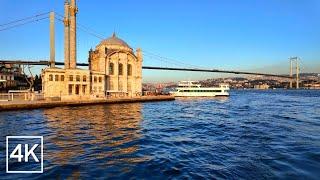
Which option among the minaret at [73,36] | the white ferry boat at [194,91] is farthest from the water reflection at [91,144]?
the white ferry boat at [194,91]

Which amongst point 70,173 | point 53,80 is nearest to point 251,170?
point 70,173

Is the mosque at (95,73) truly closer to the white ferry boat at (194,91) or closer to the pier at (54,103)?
the pier at (54,103)

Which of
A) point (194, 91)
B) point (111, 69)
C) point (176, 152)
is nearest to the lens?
point (176, 152)

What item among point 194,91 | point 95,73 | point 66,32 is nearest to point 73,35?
point 66,32

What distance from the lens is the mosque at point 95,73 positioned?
52.3 meters

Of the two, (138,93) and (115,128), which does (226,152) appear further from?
(138,93)

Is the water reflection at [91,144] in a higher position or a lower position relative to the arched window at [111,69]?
lower

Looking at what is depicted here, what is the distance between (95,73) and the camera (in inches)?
2331

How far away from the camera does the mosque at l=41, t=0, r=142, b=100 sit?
5231cm

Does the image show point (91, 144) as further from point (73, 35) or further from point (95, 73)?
point (95, 73)

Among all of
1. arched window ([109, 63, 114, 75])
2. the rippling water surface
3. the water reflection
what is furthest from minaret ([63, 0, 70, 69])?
the rippling water surface

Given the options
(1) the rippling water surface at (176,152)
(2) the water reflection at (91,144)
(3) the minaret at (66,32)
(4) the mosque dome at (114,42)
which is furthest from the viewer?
(4) the mosque dome at (114,42)

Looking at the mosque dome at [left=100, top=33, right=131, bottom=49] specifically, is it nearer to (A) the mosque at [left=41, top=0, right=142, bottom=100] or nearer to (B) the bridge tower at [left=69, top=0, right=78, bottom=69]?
(A) the mosque at [left=41, top=0, right=142, bottom=100]

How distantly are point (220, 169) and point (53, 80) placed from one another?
146 ft
